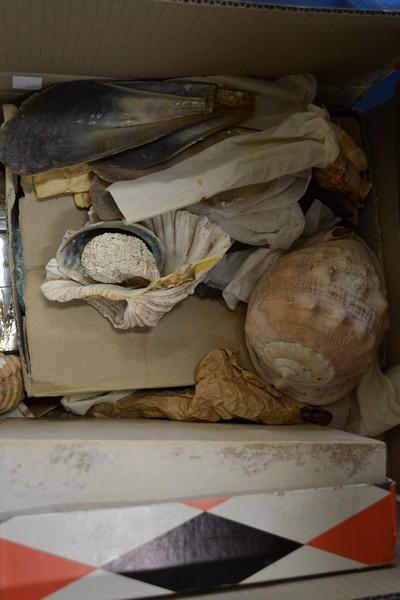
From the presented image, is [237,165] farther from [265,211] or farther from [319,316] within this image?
[319,316]

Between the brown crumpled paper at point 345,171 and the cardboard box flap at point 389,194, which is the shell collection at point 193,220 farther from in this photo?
the cardboard box flap at point 389,194

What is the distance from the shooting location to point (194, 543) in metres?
0.82

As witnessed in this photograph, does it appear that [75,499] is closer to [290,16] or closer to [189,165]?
[189,165]

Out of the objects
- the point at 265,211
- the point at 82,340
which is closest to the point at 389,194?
the point at 265,211

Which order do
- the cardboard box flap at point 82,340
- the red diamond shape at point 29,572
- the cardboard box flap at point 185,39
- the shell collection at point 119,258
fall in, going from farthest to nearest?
the cardboard box flap at point 82,340 → the shell collection at point 119,258 → the cardboard box flap at point 185,39 → the red diamond shape at point 29,572

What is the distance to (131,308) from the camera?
1.06 meters

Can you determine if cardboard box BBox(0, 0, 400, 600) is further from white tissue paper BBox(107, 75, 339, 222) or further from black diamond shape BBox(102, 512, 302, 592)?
white tissue paper BBox(107, 75, 339, 222)

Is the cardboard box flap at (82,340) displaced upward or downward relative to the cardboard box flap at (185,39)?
downward

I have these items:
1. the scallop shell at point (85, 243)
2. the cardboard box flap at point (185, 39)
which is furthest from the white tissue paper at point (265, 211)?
the cardboard box flap at point (185, 39)

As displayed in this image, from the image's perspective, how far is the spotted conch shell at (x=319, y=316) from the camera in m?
1.03

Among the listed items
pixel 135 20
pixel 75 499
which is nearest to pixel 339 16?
pixel 135 20

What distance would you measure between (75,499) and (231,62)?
760mm

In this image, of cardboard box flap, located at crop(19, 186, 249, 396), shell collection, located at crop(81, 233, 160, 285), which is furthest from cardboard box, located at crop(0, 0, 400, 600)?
shell collection, located at crop(81, 233, 160, 285)

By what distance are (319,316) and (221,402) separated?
9.8 inches
